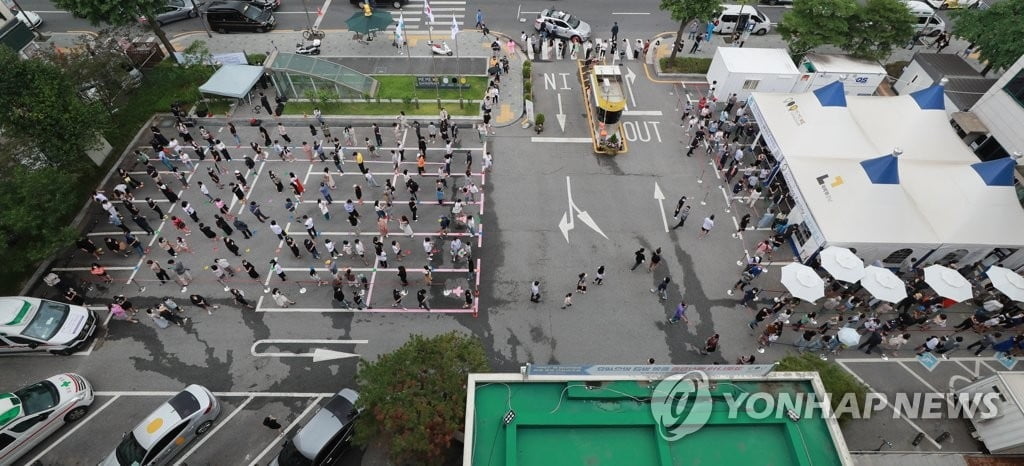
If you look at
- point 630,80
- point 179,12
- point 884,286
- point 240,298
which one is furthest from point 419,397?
point 179,12

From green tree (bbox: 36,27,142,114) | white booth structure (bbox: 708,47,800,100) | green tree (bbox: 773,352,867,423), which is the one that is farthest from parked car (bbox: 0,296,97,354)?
white booth structure (bbox: 708,47,800,100)

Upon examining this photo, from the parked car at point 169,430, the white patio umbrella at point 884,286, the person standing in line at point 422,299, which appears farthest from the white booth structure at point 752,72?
the parked car at point 169,430

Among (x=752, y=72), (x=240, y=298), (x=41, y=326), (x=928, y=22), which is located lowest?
(x=240, y=298)

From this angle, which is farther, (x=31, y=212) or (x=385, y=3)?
(x=385, y=3)

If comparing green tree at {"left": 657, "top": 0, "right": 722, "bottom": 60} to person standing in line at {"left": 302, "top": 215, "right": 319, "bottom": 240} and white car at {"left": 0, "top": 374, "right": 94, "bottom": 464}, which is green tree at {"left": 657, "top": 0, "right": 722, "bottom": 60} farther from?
white car at {"left": 0, "top": 374, "right": 94, "bottom": 464}

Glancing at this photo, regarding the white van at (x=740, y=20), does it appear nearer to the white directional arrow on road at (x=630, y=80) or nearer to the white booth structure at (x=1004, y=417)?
the white directional arrow on road at (x=630, y=80)

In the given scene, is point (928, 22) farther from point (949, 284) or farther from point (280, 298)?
point (280, 298)
